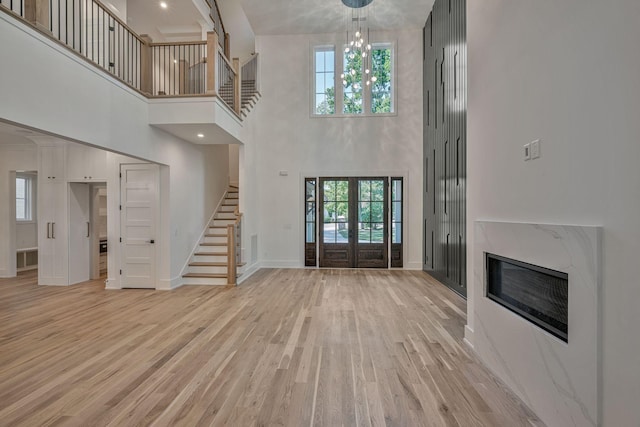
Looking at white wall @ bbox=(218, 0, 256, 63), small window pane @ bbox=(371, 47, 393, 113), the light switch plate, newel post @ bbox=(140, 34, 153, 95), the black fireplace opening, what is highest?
white wall @ bbox=(218, 0, 256, 63)

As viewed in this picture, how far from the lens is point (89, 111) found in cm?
383

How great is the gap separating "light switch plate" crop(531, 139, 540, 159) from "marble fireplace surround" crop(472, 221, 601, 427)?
51 cm

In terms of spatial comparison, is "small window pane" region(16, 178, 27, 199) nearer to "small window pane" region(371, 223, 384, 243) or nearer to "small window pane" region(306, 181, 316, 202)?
"small window pane" region(306, 181, 316, 202)

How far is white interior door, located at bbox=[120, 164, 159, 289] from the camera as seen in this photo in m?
5.75

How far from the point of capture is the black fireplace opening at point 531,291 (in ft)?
6.29

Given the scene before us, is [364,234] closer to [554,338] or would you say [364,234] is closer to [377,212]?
[377,212]

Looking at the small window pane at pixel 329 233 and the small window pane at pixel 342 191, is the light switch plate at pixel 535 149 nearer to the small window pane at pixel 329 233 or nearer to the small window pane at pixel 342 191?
the small window pane at pixel 342 191

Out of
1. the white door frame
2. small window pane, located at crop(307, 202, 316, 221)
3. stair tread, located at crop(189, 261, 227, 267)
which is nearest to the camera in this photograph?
the white door frame

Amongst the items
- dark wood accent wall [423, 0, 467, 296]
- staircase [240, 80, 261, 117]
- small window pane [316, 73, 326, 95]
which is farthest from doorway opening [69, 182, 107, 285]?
dark wood accent wall [423, 0, 467, 296]

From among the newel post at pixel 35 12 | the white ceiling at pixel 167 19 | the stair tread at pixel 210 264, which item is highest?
the white ceiling at pixel 167 19

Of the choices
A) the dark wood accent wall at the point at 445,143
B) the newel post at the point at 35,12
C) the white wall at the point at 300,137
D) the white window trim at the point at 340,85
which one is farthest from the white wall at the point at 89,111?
the dark wood accent wall at the point at 445,143

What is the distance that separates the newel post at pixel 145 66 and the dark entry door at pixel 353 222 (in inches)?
171

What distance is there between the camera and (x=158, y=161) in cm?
539

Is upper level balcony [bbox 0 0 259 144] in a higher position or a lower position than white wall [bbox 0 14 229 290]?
higher
